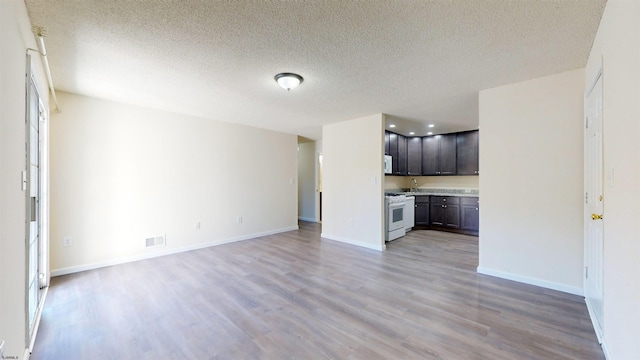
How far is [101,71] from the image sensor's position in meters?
2.82

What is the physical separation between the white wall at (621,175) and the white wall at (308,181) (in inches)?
247

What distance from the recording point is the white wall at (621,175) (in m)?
1.29

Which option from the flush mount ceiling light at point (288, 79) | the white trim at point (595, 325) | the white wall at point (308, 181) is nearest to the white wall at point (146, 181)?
the white wall at point (308, 181)

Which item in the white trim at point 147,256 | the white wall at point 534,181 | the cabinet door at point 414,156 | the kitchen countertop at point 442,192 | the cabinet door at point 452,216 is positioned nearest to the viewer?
the white wall at point 534,181

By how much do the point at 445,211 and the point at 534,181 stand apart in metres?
3.31

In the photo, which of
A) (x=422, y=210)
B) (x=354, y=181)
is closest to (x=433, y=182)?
(x=422, y=210)

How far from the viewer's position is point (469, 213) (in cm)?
584

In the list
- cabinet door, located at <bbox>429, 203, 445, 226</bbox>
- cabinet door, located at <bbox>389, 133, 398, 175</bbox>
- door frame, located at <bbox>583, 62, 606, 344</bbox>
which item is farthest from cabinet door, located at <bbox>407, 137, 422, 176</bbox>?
door frame, located at <bbox>583, 62, 606, 344</bbox>

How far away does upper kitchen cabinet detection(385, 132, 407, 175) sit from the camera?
6.39 meters

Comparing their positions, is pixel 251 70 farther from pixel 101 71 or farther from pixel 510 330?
pixel 510 330

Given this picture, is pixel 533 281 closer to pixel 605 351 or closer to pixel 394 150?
pixel 605 351

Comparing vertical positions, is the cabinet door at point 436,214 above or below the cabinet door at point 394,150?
below

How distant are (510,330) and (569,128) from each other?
223 centimetres

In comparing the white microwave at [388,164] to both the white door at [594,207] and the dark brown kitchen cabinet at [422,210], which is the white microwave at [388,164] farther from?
the white door at [594,207]
